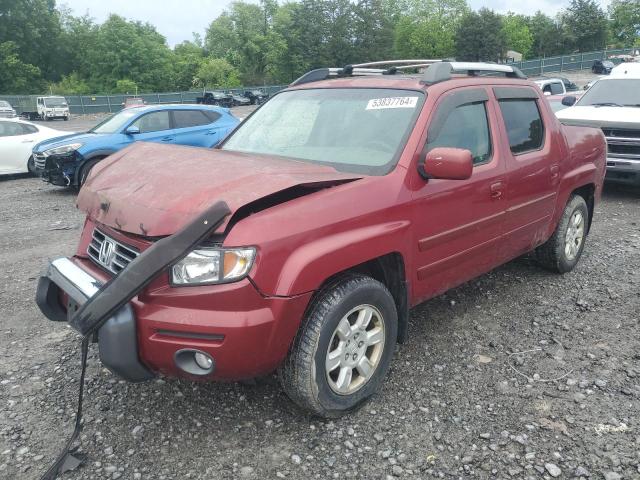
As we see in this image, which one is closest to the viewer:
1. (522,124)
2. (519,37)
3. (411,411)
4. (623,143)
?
(411,411)

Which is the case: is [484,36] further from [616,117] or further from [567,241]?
[567,241]

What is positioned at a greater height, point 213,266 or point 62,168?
point 213,266

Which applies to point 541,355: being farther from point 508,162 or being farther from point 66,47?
point 66,47

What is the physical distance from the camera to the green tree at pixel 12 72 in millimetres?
63500

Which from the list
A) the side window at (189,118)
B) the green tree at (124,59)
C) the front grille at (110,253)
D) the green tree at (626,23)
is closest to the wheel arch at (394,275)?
the front grille at (110,253)

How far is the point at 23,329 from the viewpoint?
4.16 metres

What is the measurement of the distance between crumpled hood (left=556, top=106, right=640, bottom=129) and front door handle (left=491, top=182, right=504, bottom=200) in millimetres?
4826

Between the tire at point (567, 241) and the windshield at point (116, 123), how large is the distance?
8.06 meters

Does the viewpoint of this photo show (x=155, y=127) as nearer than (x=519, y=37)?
Yes

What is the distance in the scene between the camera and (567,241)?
16.6 ft

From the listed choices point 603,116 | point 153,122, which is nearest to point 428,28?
point 153,122

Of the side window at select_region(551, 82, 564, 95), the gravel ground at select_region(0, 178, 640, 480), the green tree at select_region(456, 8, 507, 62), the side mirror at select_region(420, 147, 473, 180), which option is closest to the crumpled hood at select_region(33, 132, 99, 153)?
the gravel ground at select_region(0, 178, 640, 480)

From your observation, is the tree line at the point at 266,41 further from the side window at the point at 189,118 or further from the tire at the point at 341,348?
the tire at the point at 341,348

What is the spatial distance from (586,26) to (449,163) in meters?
87.5
